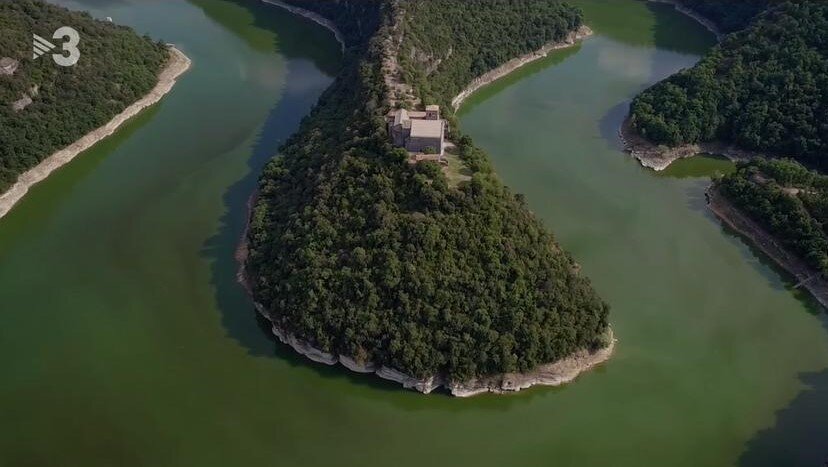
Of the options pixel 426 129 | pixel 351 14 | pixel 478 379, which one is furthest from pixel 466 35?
pixel 478 379

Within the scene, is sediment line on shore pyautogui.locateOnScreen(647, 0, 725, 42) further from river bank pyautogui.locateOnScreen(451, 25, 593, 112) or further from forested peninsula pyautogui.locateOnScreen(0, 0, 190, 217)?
forested peninsula pyautogui.locateOnScreen(0, 0, 190, 217)

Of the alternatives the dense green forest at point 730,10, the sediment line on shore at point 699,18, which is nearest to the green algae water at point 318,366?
the dense green forest at point 730,10

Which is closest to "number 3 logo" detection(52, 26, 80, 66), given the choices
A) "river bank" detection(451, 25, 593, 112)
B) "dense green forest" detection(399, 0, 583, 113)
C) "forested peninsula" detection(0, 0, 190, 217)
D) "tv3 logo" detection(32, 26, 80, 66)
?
"tv3 logo" detection(32, 26, 80, 66)

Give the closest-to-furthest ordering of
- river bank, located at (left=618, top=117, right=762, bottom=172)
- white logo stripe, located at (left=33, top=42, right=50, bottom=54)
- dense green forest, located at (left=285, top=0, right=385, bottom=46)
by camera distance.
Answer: river bank, located at (left=618, top=117, right=762, bottom=172), white logo stripe, located at (left=33, top=42, right=50, bottom=54), dense green forest, located at (left=285, top=0, right=385, bottom=46)

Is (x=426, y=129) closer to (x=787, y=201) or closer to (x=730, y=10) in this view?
(x=787, y=201)

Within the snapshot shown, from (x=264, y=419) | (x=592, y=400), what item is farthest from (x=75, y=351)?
(x=592, y=400)

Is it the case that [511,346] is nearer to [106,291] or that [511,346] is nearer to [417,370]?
[417,370]
